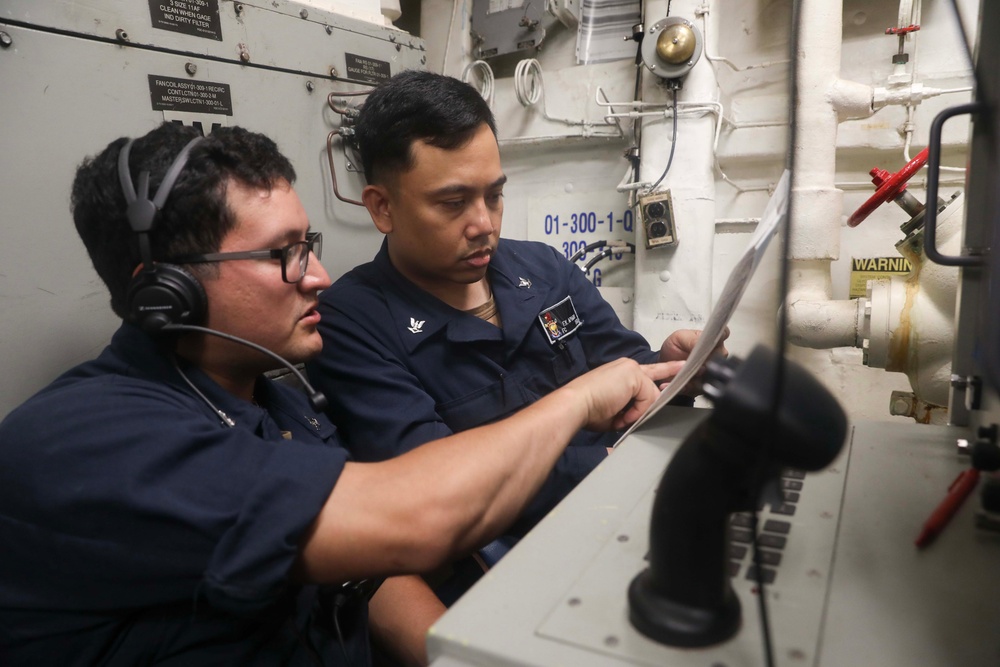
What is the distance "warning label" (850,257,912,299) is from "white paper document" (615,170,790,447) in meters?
1.31

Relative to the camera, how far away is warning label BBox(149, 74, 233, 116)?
1215 millimetres

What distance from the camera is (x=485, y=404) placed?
1.28 metres

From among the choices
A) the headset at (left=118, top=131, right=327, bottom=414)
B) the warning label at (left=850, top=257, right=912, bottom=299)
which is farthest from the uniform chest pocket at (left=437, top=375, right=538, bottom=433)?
the warning label at (left=850, top=257, right=912, bottom=299)

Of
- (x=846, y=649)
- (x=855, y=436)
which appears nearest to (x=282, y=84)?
(x=855, y=436)

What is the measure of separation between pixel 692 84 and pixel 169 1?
53.4 inches

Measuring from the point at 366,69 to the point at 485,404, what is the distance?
0.96m

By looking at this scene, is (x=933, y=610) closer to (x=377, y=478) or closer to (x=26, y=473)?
(x=377, y=478)

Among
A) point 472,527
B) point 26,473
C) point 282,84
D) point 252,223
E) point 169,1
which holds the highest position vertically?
point 169,1

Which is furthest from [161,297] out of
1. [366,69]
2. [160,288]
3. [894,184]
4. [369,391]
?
[894,184]

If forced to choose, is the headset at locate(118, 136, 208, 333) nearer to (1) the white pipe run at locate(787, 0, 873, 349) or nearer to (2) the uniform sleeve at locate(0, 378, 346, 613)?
(2) the uniform sleeve at locate(0, 378, 346, 613)

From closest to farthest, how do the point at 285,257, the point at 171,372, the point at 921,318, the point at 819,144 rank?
the point at 171,372 → the point at 285,257 → the point at 921,318 → the point at 819,144

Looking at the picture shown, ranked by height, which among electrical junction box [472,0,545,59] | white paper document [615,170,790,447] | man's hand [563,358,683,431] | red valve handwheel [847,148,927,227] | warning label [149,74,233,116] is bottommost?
man's hand [563,358,683,431]

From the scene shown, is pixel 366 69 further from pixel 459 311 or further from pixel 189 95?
pixel 459 311

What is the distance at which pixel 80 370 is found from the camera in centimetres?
78
